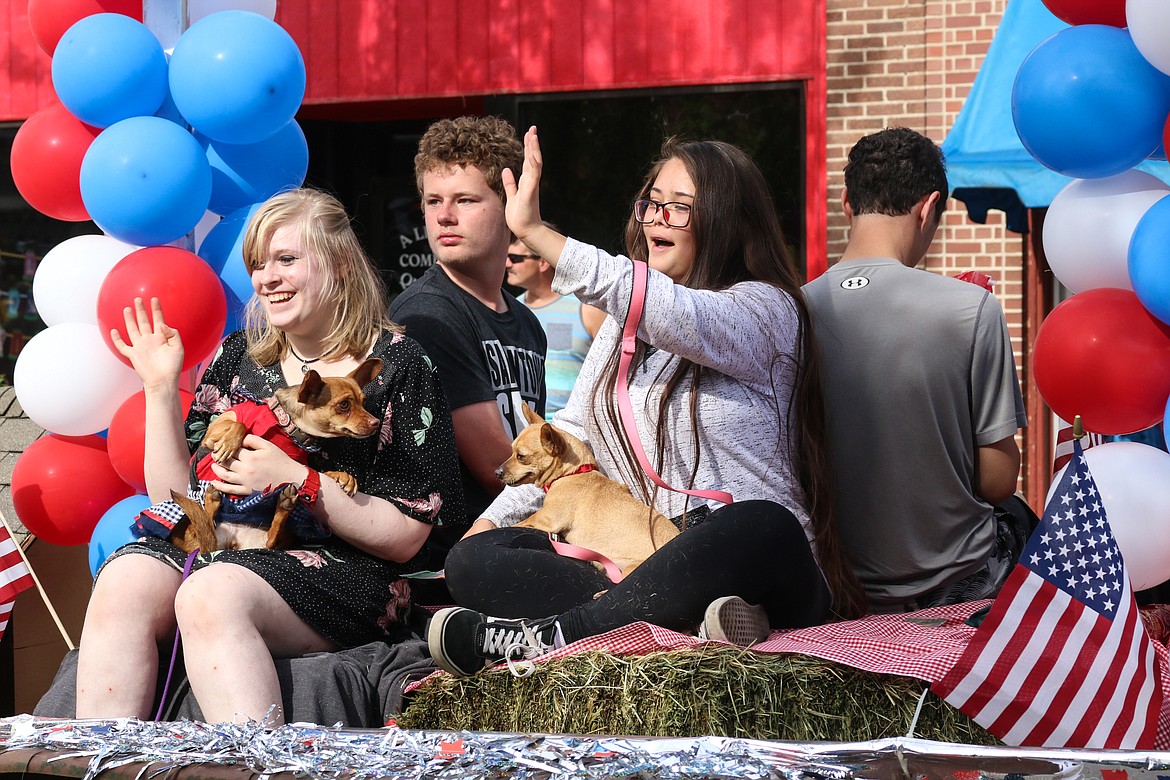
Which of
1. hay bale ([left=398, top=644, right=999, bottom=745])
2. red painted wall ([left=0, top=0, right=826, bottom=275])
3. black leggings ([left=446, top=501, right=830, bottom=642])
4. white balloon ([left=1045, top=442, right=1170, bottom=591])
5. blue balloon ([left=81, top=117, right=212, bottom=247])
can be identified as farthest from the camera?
red painted wall ([left=0, top=0, right=826, bottom=275])

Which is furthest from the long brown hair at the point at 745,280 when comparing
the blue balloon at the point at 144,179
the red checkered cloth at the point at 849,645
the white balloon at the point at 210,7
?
the white balloon at the point at 210,7

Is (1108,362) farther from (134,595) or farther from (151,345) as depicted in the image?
(151,345)

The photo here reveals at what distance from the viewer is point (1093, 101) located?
142 inches

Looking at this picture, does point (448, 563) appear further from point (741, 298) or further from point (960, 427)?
point (960, 427)

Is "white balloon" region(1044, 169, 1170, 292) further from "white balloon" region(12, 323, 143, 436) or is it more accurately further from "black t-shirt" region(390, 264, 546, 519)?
"white balloon" region(12, 323, 143, 436)

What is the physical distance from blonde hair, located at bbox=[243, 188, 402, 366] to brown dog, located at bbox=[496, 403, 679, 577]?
0.60 metres

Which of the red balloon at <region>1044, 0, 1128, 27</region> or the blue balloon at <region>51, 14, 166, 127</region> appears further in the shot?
the blue balloon at <region>51, 14, 166, 127</region>

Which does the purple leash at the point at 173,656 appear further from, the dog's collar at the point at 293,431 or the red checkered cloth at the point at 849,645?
the red checkered cloth at the point at 849,645

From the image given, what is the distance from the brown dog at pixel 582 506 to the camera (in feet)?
10.7

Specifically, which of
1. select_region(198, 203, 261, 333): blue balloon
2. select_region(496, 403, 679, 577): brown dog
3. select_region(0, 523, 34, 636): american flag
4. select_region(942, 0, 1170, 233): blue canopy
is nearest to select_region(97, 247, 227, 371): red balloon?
select_region(198, 203, 261, 333): blue balloon

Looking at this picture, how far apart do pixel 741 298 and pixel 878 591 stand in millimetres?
1090

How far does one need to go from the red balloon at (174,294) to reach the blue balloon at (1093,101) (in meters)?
2.70

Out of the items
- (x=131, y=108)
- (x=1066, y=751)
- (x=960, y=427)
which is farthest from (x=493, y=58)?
(x=1066, y=751)

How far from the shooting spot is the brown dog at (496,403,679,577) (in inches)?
128
